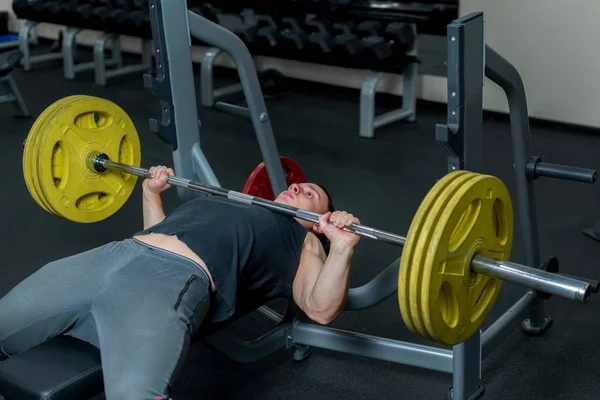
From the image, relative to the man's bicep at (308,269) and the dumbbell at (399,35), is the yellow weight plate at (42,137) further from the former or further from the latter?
the dumbbell at (399,35)

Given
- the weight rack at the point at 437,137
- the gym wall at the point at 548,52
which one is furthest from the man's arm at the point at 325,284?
the gym wall at the point at 548,52

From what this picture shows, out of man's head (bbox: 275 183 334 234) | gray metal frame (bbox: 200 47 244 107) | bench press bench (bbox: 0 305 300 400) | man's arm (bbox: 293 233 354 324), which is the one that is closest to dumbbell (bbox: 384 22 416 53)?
gray metal frame (bbox: 200 47 244 107)

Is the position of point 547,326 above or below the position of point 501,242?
below

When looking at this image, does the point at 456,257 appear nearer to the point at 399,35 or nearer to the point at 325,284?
the point at 325,284

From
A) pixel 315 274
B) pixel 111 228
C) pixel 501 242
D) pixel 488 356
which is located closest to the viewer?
Answer: pixel 501 242

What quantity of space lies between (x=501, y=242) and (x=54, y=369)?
88cm

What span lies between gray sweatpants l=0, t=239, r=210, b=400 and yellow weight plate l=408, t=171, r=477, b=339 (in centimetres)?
45

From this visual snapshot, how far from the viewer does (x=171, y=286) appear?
1534 mm

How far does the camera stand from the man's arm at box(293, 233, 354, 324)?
155cm

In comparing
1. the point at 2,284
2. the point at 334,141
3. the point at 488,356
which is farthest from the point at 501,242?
the point at 334,141

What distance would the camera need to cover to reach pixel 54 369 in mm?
1386

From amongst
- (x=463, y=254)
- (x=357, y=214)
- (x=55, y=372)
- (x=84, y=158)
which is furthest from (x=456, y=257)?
(x=357, y=214)

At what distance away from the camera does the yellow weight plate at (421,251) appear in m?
1.27

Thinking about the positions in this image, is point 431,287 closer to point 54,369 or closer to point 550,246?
point 54,369
